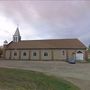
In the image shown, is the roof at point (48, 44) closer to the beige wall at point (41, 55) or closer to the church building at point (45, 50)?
the church building at point (45, 50)

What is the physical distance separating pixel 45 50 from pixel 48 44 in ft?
8.09

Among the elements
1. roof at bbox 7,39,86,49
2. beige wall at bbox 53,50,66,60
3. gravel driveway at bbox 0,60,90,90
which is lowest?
gravel driveway at bbox 0,60,90,90

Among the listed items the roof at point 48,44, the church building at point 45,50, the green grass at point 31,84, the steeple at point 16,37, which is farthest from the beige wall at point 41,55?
the green grass at point 31,84

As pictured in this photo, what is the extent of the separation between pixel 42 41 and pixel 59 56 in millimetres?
8235

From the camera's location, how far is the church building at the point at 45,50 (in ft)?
161

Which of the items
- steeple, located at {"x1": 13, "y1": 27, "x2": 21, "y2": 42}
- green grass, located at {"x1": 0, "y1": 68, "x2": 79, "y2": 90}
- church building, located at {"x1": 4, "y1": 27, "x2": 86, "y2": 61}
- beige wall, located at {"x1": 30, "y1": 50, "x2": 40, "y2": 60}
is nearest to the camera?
green grass, located at {"x1": 0, "y1": 68, "x2": 79, "y2": 90}

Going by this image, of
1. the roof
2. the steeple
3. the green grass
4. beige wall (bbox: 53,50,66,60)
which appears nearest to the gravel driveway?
the green grass

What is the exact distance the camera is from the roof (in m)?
49.7

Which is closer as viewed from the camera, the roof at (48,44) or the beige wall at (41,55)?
the beige wall at (41,55)

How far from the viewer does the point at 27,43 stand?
53.9m

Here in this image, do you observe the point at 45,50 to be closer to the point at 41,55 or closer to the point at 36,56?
the point at 41,55

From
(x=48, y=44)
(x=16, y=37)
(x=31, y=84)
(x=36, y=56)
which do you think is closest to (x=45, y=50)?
(x=48, y=44)

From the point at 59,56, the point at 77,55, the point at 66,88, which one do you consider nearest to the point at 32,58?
the point at 59,56

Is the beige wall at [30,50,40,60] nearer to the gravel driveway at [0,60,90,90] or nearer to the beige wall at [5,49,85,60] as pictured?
the beige wall at [5,49,85,60]
